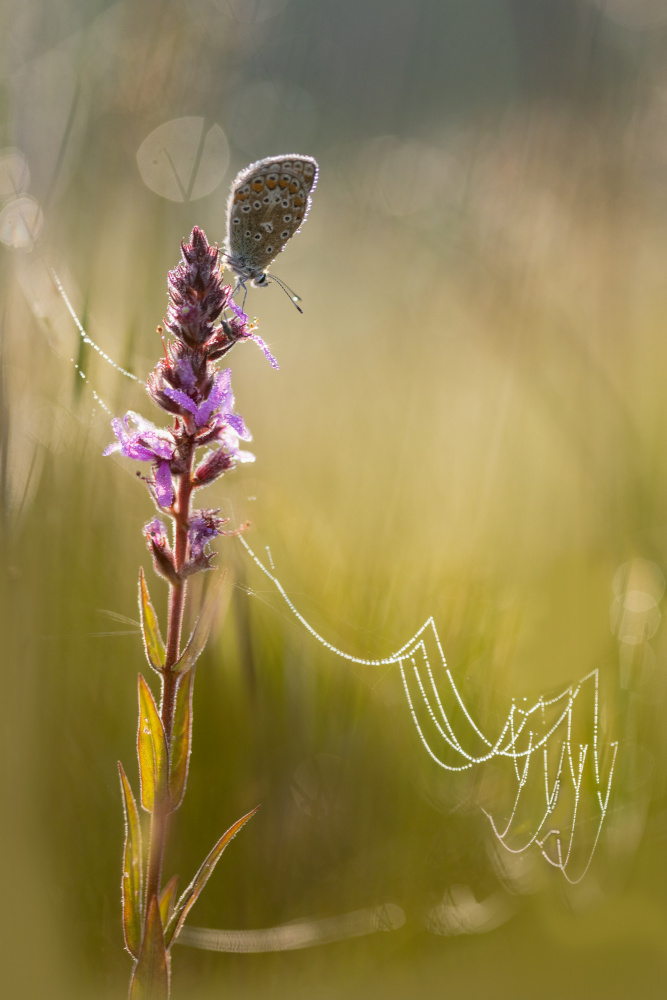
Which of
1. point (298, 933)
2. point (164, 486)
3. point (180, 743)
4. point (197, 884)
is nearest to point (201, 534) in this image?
point (164, 486)

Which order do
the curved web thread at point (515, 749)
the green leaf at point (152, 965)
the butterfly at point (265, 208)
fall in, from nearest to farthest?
1. the green leaf at point (152, 965)
2. the butterfly at point (265, 208)
3. the curved web thread at point (515, 749)

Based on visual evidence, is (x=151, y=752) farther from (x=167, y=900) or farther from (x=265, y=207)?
(x=265, y=207)

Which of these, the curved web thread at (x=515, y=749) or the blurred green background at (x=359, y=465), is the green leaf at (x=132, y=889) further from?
the curved web thread at (x=515, y=749)

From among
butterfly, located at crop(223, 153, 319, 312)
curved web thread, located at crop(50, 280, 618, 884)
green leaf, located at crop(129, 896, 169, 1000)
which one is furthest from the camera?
curved web thread, located at crop(50, 280, 618, 884)

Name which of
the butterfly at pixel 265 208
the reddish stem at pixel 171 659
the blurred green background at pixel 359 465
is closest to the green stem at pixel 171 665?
the reddish stem at pixel 171 659

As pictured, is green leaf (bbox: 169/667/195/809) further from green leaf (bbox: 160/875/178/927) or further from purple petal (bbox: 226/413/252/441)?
purple petal (bbox: 226/413/252/441)

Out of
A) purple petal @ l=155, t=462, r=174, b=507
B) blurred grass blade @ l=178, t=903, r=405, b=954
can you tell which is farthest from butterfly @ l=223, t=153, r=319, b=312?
blurred grass blade @ l=178, t=903, r=405, b=954

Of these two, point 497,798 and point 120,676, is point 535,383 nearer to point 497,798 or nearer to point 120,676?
point 497,798
